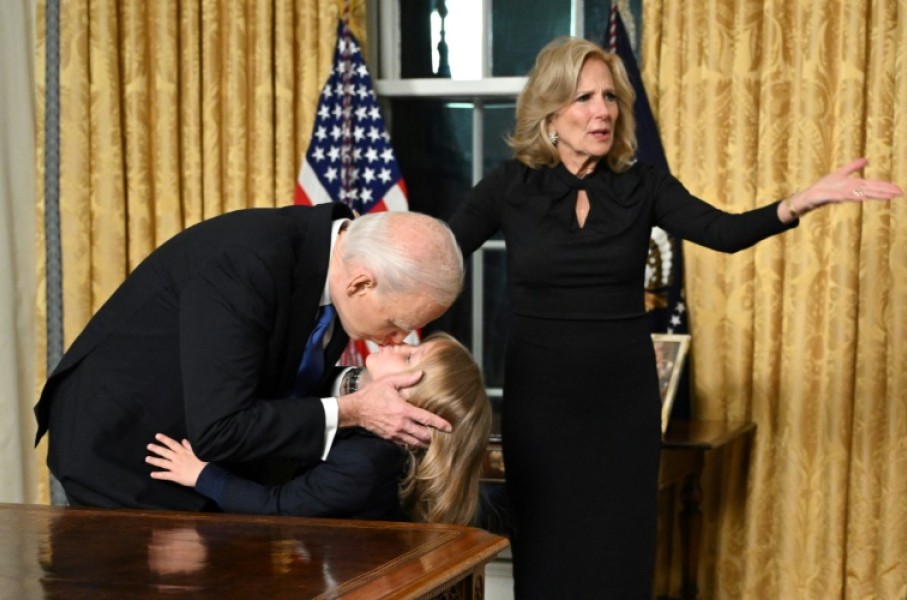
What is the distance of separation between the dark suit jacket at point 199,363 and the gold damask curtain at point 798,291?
80.4 inches

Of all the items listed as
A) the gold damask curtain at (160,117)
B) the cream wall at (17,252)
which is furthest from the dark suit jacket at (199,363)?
the cream wall at (17,252)

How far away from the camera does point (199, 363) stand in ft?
7.25

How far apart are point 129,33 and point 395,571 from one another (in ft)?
10.8

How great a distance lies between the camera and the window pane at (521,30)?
462 cm

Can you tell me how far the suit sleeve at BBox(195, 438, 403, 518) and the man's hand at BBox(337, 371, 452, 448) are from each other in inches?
1.8

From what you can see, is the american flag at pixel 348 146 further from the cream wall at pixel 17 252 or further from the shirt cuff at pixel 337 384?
the shirt cuff at pixel 337 384

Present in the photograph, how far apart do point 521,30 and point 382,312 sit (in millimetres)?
2608

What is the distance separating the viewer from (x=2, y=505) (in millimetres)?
2375

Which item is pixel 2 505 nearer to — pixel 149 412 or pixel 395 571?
pixel 149 412

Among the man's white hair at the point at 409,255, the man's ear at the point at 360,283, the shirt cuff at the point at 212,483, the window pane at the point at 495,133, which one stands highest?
the window pane at the point at 495,133

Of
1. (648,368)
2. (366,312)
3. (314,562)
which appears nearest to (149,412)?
(366,312)

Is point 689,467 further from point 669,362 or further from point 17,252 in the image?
point 17,252

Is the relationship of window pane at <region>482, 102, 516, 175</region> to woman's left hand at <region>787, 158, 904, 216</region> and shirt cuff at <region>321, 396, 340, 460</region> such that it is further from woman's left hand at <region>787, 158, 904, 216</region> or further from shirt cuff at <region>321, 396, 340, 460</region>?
shirt cuff at <region>321, 396, 340, 460</region>

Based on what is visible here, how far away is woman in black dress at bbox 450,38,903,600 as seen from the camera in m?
3.28
